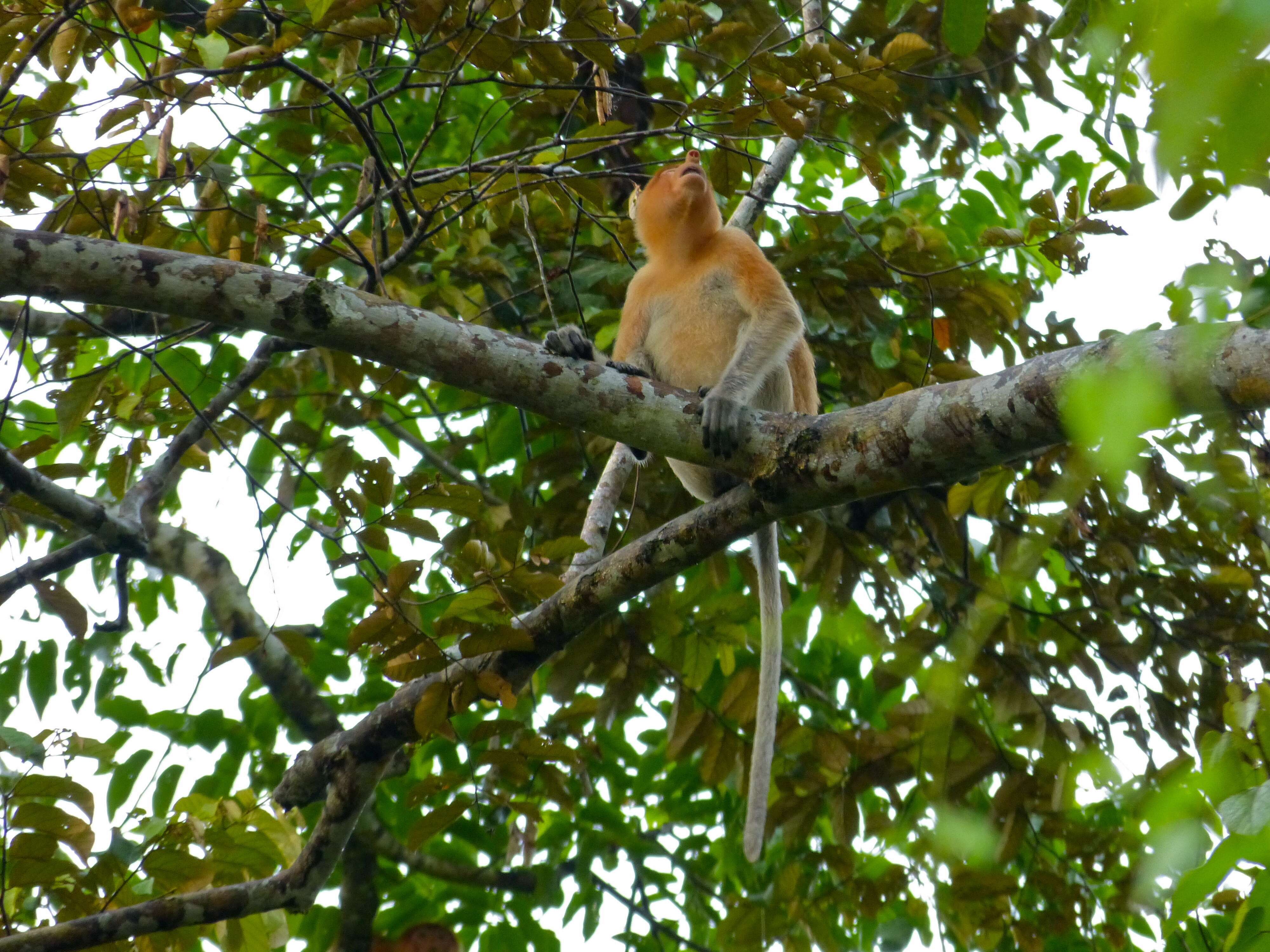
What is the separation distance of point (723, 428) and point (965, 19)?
1843mm

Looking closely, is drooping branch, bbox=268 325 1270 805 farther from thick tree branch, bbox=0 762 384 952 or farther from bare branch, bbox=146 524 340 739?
bare branch, bbox=146 524 340 739

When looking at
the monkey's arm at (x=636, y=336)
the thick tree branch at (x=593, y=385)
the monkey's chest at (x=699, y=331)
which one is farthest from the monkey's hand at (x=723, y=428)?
the monkey's arm at (x=636, y=336)

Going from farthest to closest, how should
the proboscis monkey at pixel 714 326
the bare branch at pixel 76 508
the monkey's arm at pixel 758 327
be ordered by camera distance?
the proboscis monkey at pixel 714 326
the monkey's arm at pixel 758 327
the bare branch at pixel 76 508

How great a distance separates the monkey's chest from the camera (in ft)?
14.2

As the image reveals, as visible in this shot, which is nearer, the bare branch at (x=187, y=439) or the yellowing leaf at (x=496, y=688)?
the yellowing leaf at (x=496, y=688)

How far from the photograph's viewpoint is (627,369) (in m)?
3.37

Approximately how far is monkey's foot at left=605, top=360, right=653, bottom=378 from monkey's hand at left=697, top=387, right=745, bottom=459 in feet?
0.79

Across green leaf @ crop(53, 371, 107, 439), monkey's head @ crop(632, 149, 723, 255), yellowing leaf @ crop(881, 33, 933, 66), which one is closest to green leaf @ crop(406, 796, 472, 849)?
green leaf @ crop(53, 371, 107, 439)

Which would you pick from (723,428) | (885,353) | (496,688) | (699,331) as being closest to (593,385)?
(723,428)

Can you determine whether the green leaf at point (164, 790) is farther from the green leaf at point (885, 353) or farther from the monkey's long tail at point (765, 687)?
the green leaf at point (885, 353)

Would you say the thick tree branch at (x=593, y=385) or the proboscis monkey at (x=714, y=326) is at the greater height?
the proboscis monkey at (x=714, y=326)

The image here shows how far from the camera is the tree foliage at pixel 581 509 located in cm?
281

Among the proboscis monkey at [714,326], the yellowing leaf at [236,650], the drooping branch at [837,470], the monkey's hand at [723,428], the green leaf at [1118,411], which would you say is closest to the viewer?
the green leaf at [1118,411]

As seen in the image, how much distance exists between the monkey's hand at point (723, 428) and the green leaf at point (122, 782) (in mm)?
2479
